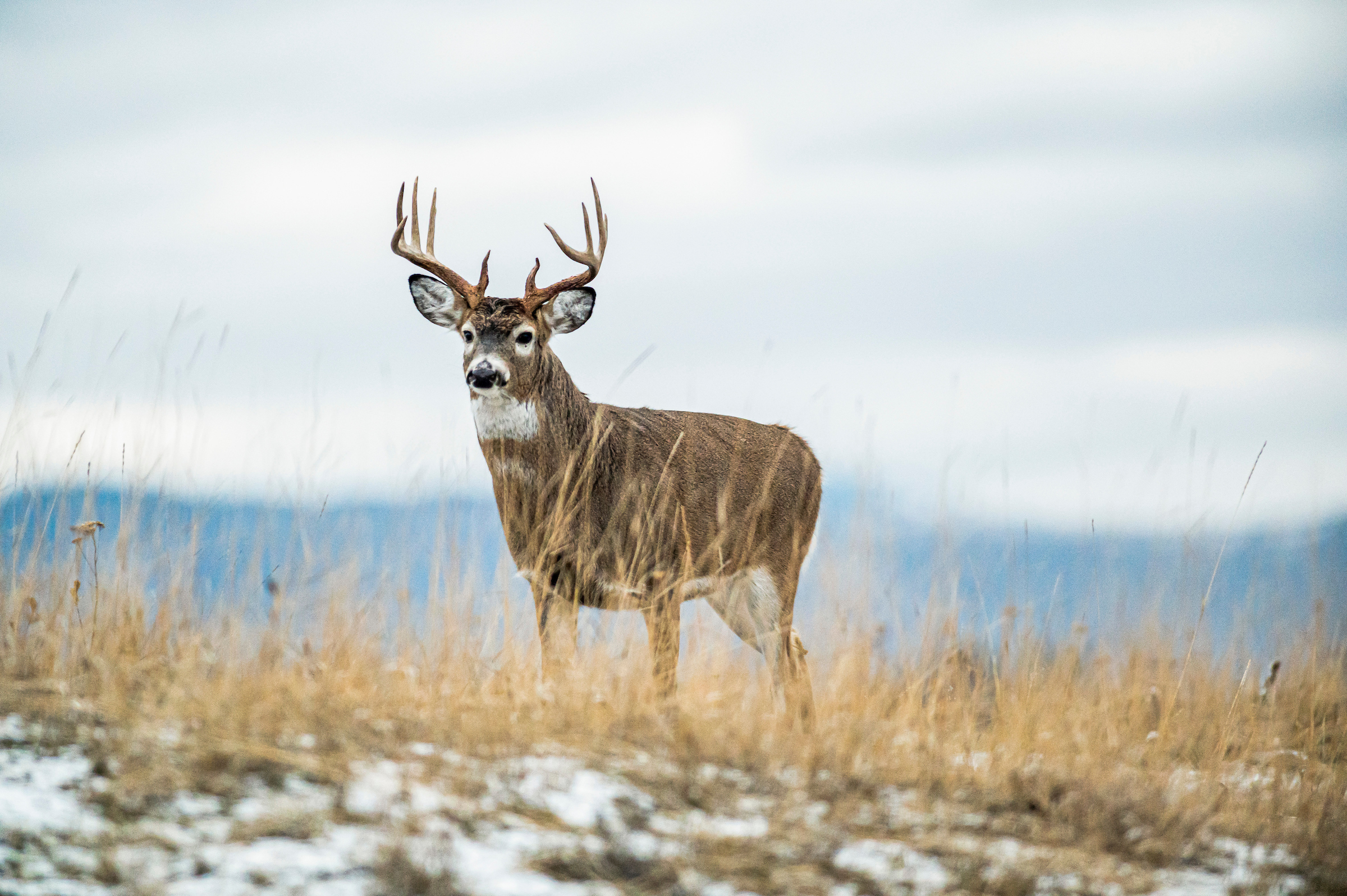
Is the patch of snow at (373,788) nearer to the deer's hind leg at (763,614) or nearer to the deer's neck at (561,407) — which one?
the deer's neck at (561,407)

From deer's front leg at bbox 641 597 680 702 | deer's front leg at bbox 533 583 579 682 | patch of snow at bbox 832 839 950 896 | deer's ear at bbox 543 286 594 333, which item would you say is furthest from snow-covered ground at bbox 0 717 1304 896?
deer's ear at bbox 543 286 594 333

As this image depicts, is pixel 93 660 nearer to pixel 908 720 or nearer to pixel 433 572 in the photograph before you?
pixel 433 572

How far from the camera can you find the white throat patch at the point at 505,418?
22.0ft

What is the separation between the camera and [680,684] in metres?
5.30

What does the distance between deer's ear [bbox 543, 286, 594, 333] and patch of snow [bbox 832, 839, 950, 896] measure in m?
4.04

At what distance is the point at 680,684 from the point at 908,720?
39.0 inches

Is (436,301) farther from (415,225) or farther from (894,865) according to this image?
(894,865)

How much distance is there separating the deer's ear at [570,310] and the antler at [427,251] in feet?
1.42

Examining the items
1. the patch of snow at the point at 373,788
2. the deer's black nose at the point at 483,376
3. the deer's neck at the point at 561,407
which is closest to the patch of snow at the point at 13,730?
the patch of snow at the point at 373,788

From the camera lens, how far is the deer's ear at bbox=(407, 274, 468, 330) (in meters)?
7.19

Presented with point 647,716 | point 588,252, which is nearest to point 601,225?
point 588,252

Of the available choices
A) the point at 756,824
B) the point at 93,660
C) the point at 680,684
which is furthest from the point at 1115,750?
the point at 93,660

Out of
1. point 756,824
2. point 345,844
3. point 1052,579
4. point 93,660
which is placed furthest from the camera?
point 1052,579

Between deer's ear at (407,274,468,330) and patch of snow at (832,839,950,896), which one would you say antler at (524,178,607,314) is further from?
patch of snow at (832,839,950,896)
